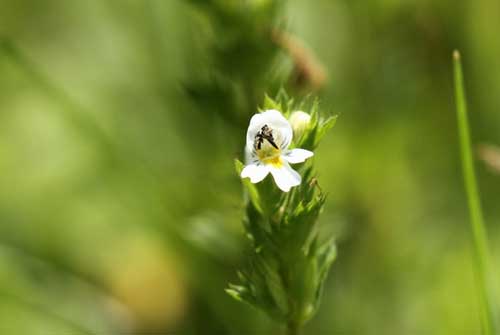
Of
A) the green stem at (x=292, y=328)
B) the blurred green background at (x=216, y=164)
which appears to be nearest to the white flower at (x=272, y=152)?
the green stem at (x=292, y=328)

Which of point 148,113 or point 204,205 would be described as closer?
point 204,205

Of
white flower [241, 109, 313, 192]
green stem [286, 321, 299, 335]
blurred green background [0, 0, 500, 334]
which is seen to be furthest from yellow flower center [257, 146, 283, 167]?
blurred green background [0, 0, 500, 334]

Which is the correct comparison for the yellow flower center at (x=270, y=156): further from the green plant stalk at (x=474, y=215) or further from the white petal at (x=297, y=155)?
the green plant stalk at (x=474, y=215)

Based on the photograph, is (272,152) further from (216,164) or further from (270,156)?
(216,164)

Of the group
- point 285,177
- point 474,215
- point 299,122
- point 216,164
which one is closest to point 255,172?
point 285,177

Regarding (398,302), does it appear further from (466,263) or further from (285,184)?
(285,184)

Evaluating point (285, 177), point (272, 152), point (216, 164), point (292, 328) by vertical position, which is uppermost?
point (216, 164)

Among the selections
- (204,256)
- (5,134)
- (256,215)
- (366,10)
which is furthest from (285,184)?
(5,134)

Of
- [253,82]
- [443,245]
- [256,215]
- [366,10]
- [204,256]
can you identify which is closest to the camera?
[256,215]
